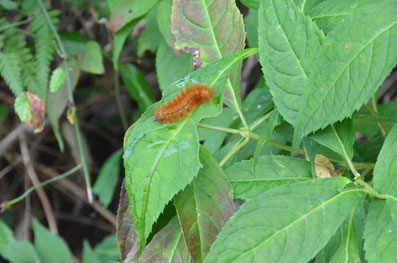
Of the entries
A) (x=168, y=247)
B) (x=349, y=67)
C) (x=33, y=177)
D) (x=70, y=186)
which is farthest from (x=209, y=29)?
(x=70, y=186)

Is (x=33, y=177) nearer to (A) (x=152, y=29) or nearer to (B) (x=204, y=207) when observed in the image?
(A) (x=152, y=29)

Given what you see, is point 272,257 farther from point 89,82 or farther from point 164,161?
point 89,82

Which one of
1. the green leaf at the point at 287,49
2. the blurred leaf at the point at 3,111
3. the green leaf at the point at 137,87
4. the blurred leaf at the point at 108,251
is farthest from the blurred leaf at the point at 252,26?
the blurred leaf at the point at 3,111

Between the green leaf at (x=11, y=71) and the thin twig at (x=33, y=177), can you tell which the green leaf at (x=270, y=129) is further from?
the thin twig at (x=33, y=177)

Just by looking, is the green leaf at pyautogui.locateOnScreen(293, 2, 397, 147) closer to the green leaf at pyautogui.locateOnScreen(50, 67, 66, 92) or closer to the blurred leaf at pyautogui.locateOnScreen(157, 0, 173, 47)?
the blurred leaf at pyautogui.locateOnScreen(157, 0, 173, 47)

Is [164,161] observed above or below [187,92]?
below

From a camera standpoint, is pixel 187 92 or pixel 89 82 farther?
pixel 89 82

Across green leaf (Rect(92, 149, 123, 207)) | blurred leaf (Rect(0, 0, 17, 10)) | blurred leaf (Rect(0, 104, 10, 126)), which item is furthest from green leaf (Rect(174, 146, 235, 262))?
blurred leaf (Rect(0, 104, 10, 126))

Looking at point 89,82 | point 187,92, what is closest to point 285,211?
point 187,92
